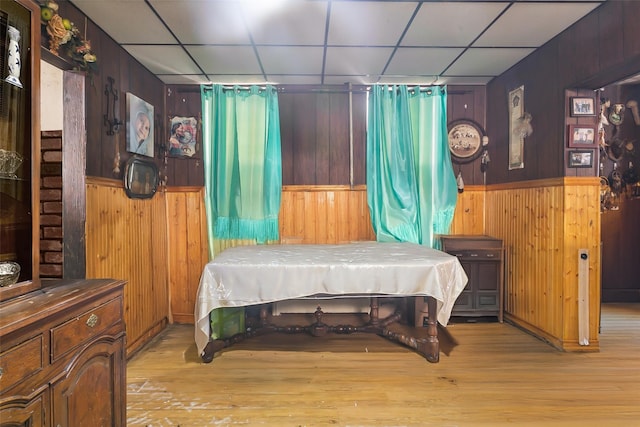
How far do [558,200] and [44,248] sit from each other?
361cm

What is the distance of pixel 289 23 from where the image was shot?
262 cm

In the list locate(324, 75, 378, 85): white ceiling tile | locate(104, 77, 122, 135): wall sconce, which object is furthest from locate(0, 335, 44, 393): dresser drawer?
locate(324, 75, 378, 85): white ceiling tile

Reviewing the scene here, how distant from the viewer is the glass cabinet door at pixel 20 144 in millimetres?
1373

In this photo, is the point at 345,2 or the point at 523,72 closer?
the point at 345,2

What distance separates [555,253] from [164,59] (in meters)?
3.90

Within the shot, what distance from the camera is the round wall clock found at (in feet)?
13.3

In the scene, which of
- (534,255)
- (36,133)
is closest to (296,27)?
(36,133)

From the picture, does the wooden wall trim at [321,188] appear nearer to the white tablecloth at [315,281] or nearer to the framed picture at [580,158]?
the white tablecloth at [315,281]

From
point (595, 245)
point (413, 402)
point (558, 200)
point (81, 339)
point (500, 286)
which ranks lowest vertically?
point (413, 402)

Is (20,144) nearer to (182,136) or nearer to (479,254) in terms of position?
(182,136)

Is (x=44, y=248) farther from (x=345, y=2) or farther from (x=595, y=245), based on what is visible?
(x=595, y=245)

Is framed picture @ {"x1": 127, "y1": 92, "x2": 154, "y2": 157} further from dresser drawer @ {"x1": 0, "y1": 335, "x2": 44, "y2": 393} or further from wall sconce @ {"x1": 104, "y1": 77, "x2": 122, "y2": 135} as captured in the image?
dresser drawer @ {"x1": 0, "y1": 335, "x2": 44, "y2": 393}

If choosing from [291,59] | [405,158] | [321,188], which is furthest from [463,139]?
[291,59]

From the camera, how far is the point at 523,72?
3.42 meters
